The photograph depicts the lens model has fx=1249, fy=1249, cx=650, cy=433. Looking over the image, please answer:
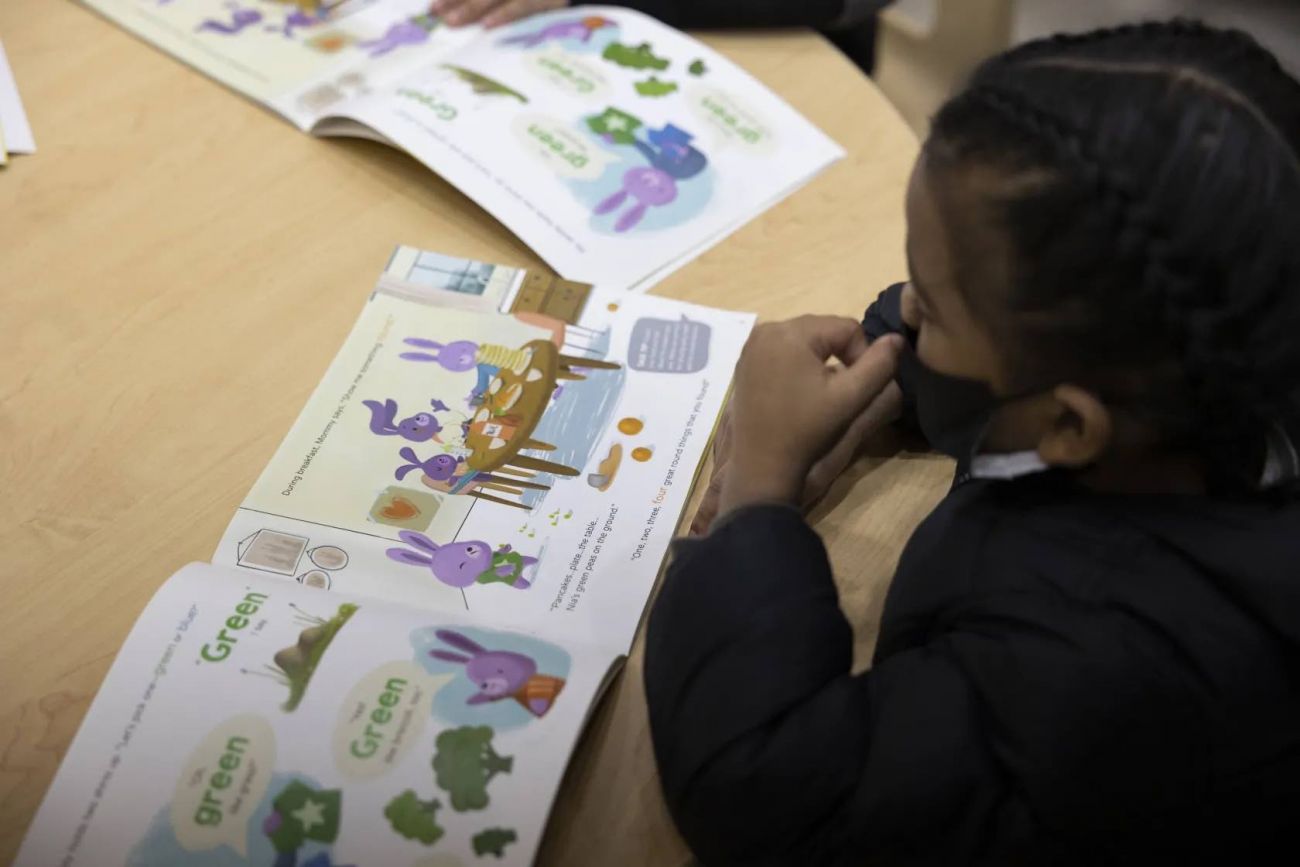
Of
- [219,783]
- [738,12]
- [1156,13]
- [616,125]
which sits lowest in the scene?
[219,783]

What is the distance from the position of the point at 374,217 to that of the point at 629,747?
481mm

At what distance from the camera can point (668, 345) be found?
82 centimetres

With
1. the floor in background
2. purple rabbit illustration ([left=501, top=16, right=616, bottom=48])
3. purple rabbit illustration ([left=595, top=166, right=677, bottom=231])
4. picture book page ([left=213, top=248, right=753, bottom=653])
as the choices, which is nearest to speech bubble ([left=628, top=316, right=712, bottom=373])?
picture book page ([left=213, top=248, right=753, bottom=653])

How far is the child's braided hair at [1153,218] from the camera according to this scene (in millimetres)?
498

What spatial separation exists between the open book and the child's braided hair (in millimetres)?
384

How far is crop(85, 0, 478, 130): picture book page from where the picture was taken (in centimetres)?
103

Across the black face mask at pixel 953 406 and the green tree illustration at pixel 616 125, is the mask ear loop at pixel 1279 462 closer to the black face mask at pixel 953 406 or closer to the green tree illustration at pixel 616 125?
the black face mask at pixel 953 406

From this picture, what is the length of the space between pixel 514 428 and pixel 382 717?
0.22 m

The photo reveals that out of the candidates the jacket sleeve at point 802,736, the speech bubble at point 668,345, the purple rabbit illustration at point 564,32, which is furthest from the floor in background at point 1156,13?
the jacket sleeve at point 802,736

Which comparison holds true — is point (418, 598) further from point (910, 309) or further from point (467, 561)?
point (910, 309)

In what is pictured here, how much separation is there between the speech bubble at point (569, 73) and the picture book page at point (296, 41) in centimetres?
9

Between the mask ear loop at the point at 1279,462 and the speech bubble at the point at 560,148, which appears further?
the speech bubble at the point at 560,148

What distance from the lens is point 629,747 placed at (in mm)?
628

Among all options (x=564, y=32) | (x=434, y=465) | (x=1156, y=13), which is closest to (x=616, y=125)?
(x=564, y=32)
